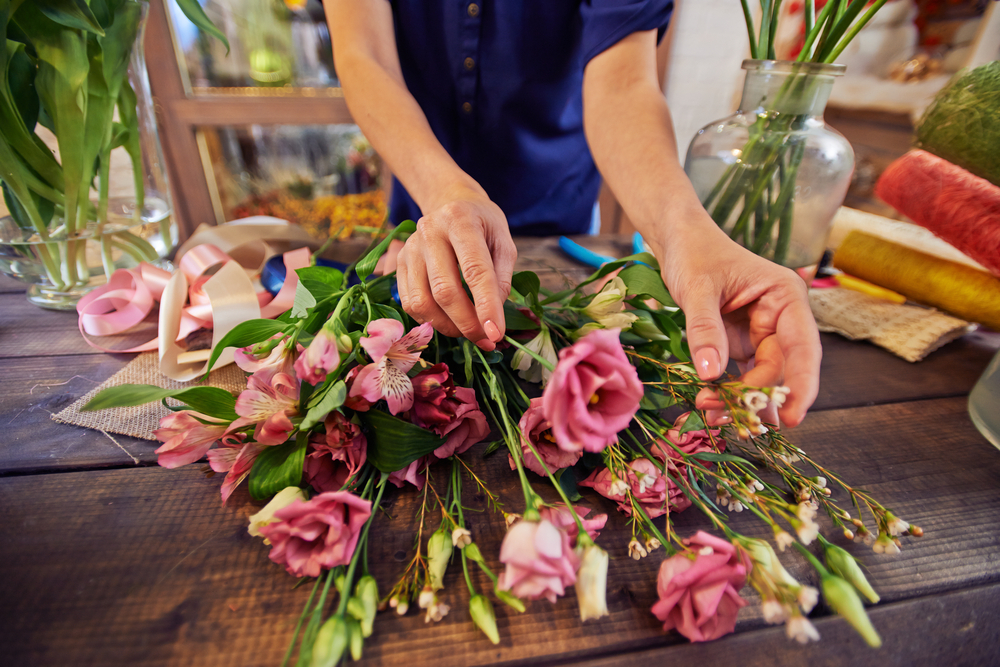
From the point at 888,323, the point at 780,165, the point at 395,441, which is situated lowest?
the point at 888,323

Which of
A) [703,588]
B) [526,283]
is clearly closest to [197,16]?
[526,283]

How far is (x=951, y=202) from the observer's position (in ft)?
1.79

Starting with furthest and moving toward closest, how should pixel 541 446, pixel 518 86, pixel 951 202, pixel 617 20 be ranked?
pixel 518 86 → pixel 617 20 → pixel 951 202 → pixel 541 446

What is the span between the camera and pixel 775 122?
0.51 meters

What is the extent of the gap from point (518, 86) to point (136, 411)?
746 millimetres

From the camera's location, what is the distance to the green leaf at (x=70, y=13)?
45 cm

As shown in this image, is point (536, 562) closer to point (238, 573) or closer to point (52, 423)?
point (238, 573)

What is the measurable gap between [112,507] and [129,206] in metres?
0.54

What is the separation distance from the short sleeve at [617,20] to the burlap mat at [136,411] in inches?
25.1

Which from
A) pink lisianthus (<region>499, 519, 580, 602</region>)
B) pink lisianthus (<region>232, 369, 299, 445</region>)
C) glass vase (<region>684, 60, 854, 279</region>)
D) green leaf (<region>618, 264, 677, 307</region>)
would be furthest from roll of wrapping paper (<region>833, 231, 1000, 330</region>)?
pink lisianthus (<region>232, 369, 299, 445</region>)

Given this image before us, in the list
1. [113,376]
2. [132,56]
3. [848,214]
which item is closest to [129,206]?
[132,56]

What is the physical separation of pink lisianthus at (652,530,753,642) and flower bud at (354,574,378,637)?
15cm

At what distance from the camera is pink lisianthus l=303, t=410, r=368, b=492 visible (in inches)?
12.3

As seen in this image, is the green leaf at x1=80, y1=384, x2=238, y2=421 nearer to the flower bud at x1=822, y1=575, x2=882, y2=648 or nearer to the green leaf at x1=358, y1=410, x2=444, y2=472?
the green leaf at x1=358, y1=410, x2=444, y2=472
